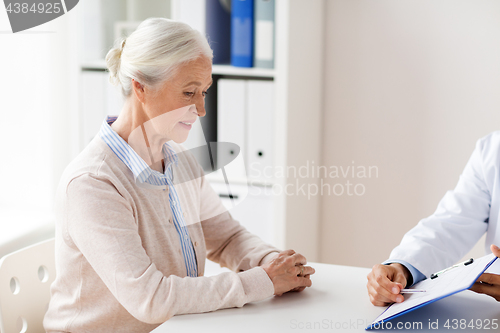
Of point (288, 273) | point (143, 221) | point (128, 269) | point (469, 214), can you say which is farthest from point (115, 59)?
point (469, 214)

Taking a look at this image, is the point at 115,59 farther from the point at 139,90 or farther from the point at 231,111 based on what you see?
the point at 231,111

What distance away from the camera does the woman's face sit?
1.04 metres

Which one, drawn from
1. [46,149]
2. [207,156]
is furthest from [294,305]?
[46,149]

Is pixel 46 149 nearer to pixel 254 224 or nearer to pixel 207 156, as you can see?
pixel 254 224

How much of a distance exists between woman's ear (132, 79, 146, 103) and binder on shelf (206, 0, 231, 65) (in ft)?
A: 2.85

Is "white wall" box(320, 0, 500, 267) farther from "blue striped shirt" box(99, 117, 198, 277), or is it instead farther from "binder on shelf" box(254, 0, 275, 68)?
"blue striped shirt" box(99, 117, 198, 277)

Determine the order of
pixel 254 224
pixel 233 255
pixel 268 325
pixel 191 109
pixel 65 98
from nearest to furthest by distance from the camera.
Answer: pixel 268 325
pixel 191 109
pixel 233 255
pixel 254 224
pixel 65 98

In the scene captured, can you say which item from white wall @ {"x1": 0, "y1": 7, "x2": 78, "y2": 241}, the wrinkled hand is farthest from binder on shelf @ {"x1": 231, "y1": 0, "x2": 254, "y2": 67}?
the wrinkled hand

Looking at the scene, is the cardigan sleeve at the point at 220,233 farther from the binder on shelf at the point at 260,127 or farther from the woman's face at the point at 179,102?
the binder on shelf at the point at 260,127

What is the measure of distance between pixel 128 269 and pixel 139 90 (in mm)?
375

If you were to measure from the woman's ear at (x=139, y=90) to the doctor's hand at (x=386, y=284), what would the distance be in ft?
1.97

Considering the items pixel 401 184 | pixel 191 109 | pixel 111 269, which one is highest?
pixel 191 109

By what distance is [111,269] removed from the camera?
930 mm

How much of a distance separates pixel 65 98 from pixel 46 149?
231 mm
